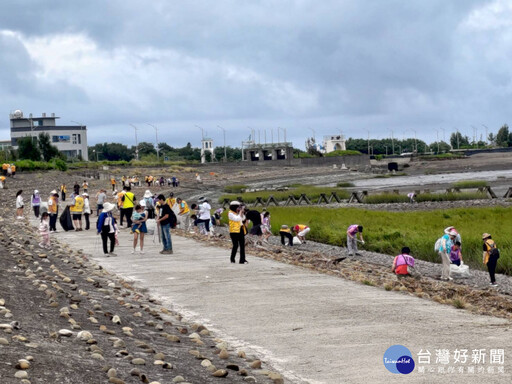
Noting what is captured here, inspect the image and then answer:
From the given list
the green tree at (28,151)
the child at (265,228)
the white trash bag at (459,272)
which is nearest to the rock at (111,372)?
the white trash bag at (459,272)

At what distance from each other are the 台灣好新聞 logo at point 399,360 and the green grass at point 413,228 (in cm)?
1343

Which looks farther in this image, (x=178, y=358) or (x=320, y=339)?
(x=320, y=339)

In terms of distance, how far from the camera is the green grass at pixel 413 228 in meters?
26.5

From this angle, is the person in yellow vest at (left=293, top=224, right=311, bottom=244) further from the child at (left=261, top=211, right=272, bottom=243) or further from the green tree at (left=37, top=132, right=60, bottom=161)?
the green tree at (left=37, top=132, right=60, bottom=161)

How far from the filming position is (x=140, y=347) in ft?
34.8

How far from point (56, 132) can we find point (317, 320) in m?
147

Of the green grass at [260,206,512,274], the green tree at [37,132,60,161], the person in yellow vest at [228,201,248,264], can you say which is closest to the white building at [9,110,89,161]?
the green tree at [37,132,60,161]

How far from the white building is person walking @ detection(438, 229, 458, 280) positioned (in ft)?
456

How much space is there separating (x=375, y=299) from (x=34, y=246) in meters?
12.9

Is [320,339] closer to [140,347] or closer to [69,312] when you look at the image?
[140,347]

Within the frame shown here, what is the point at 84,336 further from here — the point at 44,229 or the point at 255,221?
the point at 255,221

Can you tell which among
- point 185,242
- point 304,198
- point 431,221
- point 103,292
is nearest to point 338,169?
point 304,198

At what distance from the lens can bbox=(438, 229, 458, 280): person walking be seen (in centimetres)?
1894

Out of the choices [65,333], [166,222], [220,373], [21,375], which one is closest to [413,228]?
[166,222]
